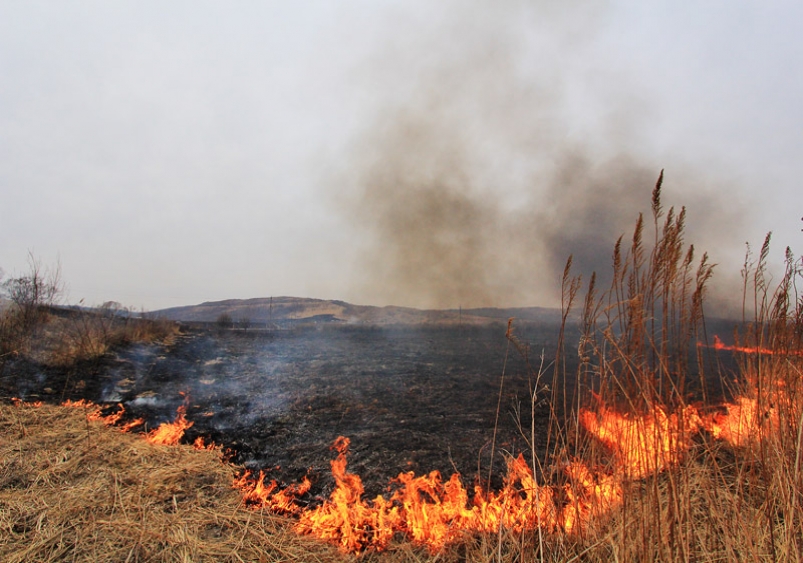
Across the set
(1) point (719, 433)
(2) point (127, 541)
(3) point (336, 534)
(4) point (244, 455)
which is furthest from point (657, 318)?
(4) point (244, 455)

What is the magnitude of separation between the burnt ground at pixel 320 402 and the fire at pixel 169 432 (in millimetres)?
112

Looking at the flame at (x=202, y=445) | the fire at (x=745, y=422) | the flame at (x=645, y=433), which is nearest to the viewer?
the flame at (x=645, y=433)

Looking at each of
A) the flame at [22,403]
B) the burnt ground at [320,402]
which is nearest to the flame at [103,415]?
the burnt ground at [320,402]

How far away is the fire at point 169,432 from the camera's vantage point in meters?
4.61

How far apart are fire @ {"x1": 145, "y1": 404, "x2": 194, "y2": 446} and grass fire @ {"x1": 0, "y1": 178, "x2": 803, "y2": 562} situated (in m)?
0.04

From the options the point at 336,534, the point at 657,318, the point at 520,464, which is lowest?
the point at 336,534

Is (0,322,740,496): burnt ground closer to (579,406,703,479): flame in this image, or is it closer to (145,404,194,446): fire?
(145,404,194,446): fire

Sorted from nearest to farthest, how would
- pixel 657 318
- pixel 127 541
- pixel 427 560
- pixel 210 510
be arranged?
1. pixel 657 318
2. pixel 427 560
3. pixel 127 541
4. pixel 210 510

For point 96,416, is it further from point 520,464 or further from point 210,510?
point 520,464

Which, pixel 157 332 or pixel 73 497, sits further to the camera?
pixel 157 332

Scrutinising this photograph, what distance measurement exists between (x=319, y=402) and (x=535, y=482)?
4380 millimetres

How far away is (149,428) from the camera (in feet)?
16.6

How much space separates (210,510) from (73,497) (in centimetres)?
119

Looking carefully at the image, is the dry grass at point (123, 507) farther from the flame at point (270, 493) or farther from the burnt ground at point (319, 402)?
the burnt ground at point (319, 402)
